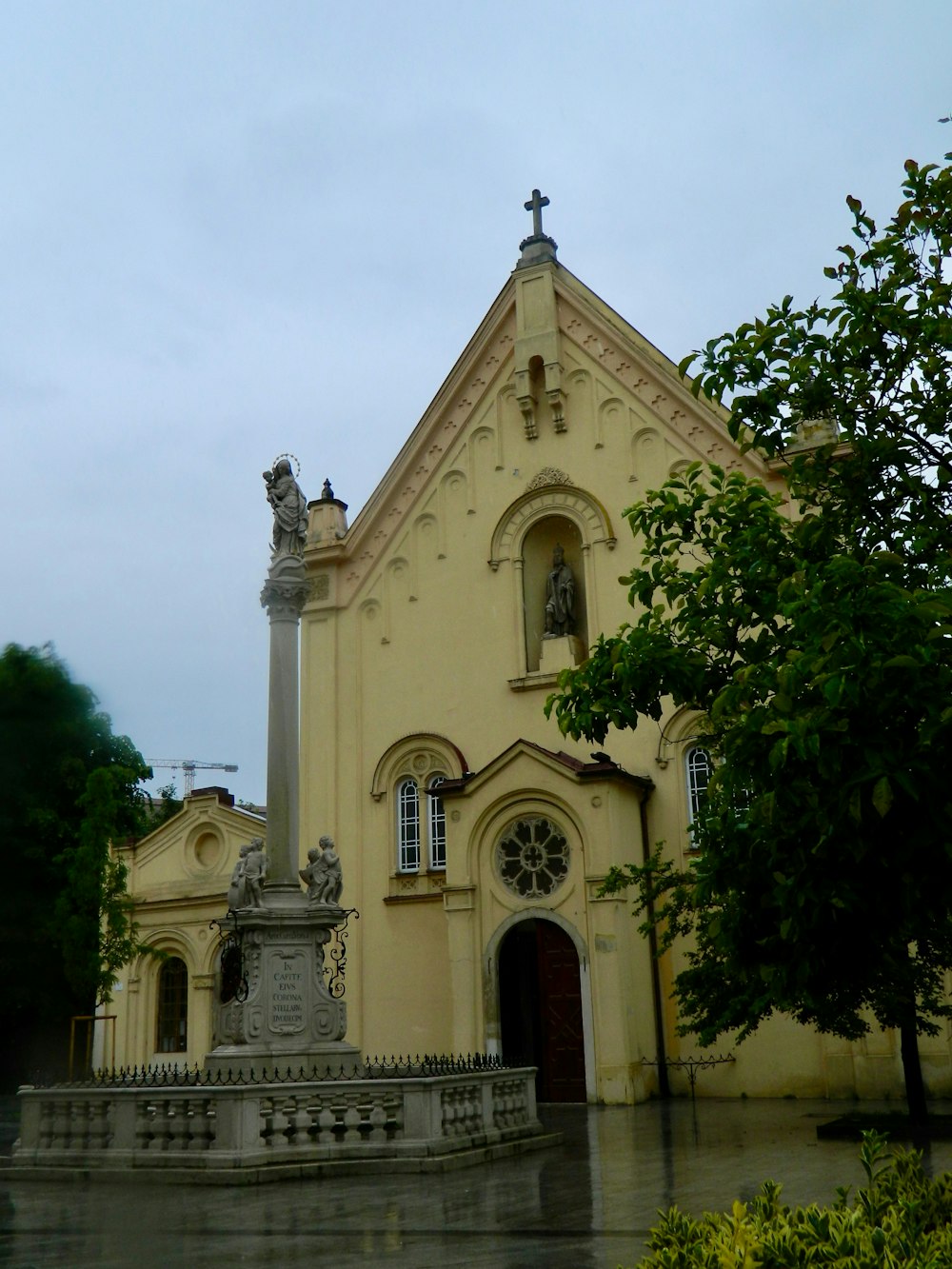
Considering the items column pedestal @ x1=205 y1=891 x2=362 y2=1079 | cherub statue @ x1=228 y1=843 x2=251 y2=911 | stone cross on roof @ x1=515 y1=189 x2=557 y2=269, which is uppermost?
stone cross on roof @ x1=515 y1=189 x2=557 y2=269

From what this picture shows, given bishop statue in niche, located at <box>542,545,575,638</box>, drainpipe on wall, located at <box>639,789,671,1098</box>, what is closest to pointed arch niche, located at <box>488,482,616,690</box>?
bishop statue in niche, located at <box>542,545,575,638</box>

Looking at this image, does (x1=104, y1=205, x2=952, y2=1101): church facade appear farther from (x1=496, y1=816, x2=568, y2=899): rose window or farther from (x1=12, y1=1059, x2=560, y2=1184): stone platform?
(x1=12, y1=1059, x2=560, y2=1184): stone platform

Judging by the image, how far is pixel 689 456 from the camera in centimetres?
2603

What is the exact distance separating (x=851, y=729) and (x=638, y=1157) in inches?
377

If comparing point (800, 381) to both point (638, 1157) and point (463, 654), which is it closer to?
point (638, 1157)

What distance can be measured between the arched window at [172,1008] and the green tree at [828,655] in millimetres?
21188

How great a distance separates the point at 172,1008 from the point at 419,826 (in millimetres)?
9074

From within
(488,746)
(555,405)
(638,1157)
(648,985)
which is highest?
(555,405)

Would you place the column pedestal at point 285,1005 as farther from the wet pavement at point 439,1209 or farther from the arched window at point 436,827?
the arched window at point 436,827

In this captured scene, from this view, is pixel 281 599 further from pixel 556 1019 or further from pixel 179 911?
pixel 179 911

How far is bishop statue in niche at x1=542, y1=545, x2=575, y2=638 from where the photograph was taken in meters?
26.2

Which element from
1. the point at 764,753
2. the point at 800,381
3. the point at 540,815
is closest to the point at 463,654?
the point at 540,815

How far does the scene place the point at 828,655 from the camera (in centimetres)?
593

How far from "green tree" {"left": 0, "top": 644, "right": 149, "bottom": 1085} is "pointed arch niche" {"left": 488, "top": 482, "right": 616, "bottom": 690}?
341 inches
